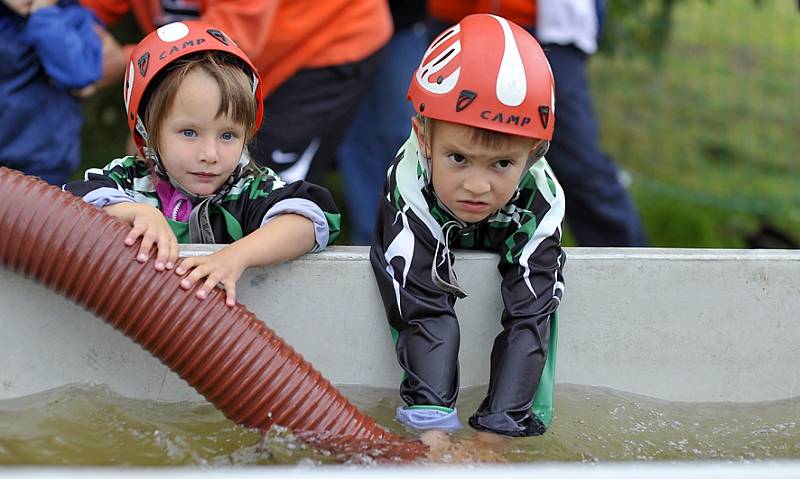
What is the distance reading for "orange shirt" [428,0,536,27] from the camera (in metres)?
4.60

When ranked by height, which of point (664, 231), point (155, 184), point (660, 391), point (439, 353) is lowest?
point (664, 231)

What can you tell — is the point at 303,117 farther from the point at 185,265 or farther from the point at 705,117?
the point at 705,117

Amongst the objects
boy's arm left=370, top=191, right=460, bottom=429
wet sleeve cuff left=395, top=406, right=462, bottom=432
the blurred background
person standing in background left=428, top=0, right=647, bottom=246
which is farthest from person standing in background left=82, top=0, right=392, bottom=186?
the blurred background

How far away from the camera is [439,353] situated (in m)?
2.81

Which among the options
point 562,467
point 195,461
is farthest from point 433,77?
point 562,467

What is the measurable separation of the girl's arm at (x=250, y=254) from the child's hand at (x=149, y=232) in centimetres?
4

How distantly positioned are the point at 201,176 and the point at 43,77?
1.13m

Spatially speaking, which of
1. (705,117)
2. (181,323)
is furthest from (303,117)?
(705,117)

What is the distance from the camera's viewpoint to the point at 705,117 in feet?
26.5

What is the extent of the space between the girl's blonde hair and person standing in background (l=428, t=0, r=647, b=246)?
6.38ft

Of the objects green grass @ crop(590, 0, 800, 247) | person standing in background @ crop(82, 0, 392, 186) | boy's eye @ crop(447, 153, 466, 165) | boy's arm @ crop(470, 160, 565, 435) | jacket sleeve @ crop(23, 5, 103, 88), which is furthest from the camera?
green grass @ crop(590, 0, 800, 247)

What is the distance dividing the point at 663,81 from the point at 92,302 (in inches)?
255

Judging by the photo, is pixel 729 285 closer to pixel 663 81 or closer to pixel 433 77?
pixel 433 77

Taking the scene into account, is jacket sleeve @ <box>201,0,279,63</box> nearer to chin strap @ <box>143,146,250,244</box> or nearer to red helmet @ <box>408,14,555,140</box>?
chin strap @ <box>143,146,250,244</box>
